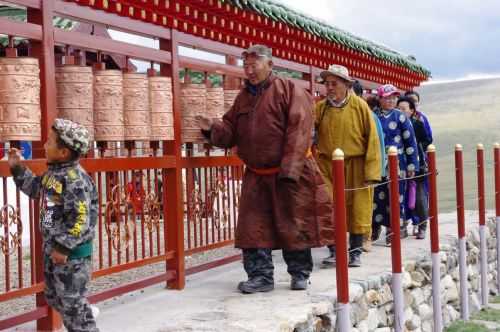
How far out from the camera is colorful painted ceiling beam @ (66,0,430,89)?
18.4ft

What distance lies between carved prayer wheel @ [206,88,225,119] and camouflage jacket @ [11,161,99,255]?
8.00 feet

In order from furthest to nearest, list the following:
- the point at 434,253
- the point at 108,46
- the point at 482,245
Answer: the point at 482,245 → the point at 434,253 → the point at 108,46

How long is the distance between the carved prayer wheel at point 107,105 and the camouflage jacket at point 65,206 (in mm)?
1147

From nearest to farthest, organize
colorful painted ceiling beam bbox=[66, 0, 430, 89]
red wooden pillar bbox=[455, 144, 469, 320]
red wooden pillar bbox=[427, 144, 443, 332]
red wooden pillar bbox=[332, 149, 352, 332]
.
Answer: red wooden pillar bbox=[332, 149, 352, 332] → colorful painted ceiling beam bbox=[66, 0, 430, 89] → red wooden pillar bbox=[427, 144, 443, 332] → red wooden pillar bbox=[455, 144, 469, 320]

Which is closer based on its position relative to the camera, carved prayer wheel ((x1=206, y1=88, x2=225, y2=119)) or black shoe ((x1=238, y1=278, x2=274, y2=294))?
black shoe ((x1=238, y1=278, x2=274, y2=294))

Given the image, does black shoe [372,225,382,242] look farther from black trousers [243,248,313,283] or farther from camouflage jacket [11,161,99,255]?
camouflage jacket [11,161,99,255]

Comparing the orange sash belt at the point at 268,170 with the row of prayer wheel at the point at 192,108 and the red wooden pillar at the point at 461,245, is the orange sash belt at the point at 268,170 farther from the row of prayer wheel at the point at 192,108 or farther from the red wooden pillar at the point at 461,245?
the red wooden pillar at the point at 461,245

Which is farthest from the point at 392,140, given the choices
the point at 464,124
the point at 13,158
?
the point at 464,124

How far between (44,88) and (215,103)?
2.10 meters

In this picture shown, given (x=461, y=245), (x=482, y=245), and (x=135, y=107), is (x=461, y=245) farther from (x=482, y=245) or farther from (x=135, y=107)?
(x=135, y=107)

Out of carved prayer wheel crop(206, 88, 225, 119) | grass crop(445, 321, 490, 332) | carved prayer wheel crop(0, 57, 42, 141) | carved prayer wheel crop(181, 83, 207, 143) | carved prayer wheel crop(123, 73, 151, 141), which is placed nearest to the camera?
carved prayer wheel crop(0, 57, 42, 141)

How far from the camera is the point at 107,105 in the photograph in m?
5.14

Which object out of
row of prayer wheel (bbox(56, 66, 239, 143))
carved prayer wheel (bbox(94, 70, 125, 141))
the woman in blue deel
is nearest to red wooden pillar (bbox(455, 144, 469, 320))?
the woman in blue deel

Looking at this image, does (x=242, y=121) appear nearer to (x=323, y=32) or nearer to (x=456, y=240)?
(x=323, y=32)
